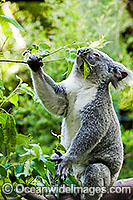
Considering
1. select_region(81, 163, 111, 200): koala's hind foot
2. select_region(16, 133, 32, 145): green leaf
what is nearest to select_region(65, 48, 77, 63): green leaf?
select_region(16, 133, 32, 145): green leaf

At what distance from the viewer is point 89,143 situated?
1.33 metres

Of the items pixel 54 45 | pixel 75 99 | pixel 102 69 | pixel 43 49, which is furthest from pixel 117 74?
pixel 54 45

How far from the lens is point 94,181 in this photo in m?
1.33

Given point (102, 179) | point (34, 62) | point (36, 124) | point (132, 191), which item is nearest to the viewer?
point (34, 62)

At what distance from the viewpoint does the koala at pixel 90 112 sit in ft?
4.42

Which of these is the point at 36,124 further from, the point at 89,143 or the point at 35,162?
the point at 35,162

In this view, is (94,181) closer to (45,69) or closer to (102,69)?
(102,69)

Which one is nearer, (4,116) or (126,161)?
(4,116)

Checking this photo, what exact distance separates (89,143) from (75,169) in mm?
200

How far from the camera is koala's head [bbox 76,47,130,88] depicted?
4.72 ft

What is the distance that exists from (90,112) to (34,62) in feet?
1.16

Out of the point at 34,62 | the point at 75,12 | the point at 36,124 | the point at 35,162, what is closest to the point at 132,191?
the point at 35,162

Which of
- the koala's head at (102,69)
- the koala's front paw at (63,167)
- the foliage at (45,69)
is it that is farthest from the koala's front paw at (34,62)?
the koala's front paw at (63,167)

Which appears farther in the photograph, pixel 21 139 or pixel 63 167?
pixel 63 167
